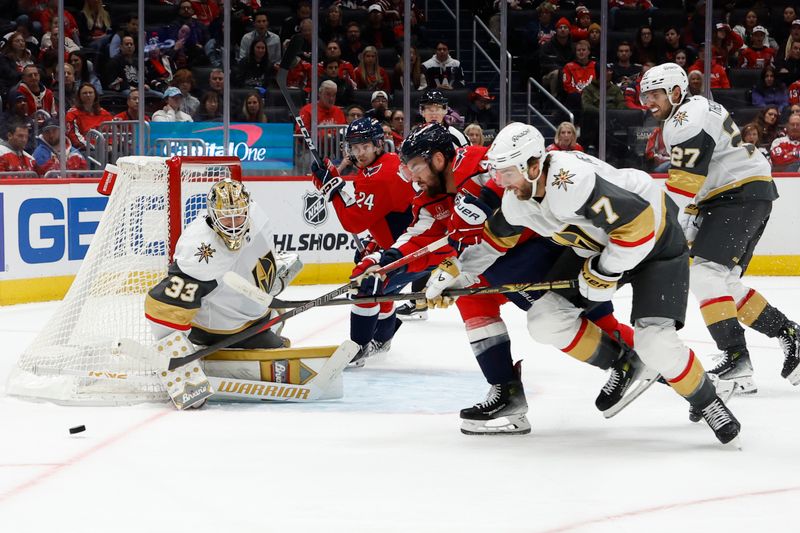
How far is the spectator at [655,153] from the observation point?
8.18m

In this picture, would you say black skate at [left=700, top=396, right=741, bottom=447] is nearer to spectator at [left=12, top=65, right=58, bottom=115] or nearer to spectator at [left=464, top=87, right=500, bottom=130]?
spectator at [left=12, top=65, right=58, bottom=115]

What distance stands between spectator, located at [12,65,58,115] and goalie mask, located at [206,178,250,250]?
3491 millimetres

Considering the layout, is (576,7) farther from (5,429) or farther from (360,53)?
(5,429)

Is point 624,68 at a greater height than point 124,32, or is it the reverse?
point 124,32

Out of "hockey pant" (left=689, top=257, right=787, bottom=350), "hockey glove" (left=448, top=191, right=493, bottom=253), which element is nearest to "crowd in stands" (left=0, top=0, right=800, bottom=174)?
"hockey pant" (left=689, top=257, right=787, bottom=350)

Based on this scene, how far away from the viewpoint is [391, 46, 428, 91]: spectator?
806 centimetres

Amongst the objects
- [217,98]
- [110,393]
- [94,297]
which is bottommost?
[110,393]

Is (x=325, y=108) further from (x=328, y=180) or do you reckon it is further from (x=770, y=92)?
(x=770, y=92)

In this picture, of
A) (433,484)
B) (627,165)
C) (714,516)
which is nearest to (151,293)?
(433,484)

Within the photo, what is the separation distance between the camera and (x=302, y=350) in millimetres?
3984

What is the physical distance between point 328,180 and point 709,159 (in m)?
1.67

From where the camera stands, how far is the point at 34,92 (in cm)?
686

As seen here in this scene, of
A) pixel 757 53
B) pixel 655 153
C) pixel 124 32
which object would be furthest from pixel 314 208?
pixel 757 53

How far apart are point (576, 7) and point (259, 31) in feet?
8.25
